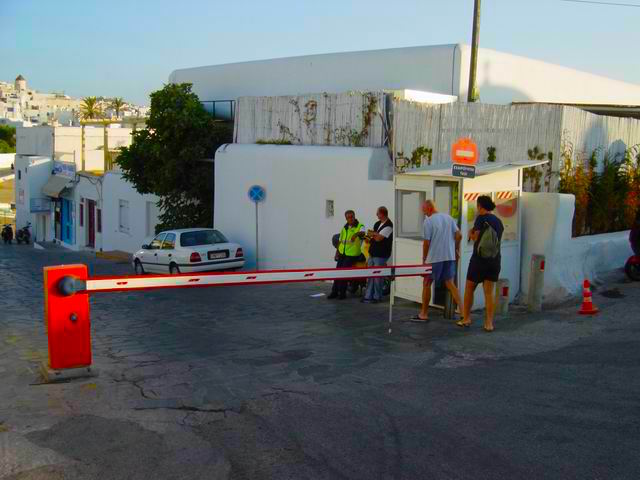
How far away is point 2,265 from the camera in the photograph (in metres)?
26.7

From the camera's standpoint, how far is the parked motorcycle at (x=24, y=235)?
49.9 meters

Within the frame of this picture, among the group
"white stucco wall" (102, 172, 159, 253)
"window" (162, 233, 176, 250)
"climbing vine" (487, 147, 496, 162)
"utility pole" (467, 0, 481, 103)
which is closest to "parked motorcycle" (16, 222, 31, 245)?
"white stucco wall" (102, 172, 159, 253)

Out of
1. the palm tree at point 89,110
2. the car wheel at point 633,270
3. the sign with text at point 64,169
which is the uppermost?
the palm tree at point 89,110

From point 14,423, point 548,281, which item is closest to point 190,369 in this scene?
point 14,423

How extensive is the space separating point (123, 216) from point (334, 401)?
90.7 feet

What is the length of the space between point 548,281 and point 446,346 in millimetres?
3654

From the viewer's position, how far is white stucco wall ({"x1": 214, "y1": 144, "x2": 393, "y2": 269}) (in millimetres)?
16359

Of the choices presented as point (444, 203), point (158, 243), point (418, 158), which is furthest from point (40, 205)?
point (444, 203)

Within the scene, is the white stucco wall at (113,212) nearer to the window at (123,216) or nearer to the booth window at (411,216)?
the window at (123,216)

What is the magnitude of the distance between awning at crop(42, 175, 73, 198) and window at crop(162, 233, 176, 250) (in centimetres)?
2295

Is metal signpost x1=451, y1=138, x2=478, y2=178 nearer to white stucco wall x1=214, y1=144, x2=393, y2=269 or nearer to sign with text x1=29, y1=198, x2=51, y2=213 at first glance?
white stucco wall x1=214, y1=144, x2=393, y2=269

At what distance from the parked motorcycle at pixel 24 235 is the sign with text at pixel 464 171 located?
44219mm

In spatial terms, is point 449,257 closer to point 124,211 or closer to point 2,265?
point 2,265

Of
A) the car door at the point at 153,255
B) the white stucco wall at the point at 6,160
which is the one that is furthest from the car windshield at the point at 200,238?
the white stucco wall at the point at 6,160
